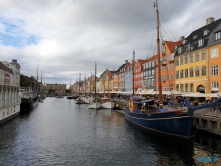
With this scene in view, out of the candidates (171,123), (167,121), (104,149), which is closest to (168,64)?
(167,121)

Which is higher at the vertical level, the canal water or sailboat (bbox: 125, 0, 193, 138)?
sailboat (bbox: 125, 0, 193, 138)

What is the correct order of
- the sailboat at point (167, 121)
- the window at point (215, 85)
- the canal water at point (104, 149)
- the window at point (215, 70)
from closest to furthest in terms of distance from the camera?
1. the canal water at point (104, 149)
2. the sailboat at point (167, 121)
3. the window at point (215, 85)
4. the window at point (215, 70)

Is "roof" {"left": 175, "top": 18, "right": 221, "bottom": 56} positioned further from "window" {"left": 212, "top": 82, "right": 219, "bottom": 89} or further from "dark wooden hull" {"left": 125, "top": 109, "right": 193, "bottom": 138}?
"dark wooden hull" {"left": 125, "top": 109, "right": 193, "bottom": 138}

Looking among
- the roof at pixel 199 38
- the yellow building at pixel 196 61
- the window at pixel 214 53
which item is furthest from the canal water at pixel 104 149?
the roof at pixel 199 38

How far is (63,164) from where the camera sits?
16.1 metres

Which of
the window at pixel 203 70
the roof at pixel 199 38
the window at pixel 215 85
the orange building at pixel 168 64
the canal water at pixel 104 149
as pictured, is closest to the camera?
the canal water at pixel 104 149

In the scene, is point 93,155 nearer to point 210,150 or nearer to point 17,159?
point 17,159

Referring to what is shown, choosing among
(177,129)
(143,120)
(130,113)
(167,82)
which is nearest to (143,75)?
(167,82)

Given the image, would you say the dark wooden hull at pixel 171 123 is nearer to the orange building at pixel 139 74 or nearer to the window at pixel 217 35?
the window at pixel 217 35

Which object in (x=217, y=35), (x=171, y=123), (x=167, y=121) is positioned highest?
(x=217, y=35)

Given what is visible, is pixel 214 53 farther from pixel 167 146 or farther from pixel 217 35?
pixel 167 146

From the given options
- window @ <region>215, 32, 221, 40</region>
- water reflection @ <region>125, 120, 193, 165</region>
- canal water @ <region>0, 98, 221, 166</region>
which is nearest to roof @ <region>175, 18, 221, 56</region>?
window @ <region>215, 32, 221, 40</region>

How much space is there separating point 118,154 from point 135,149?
2.23 metres

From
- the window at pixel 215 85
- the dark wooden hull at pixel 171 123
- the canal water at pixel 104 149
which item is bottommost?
the canal water at pixel 104 149
